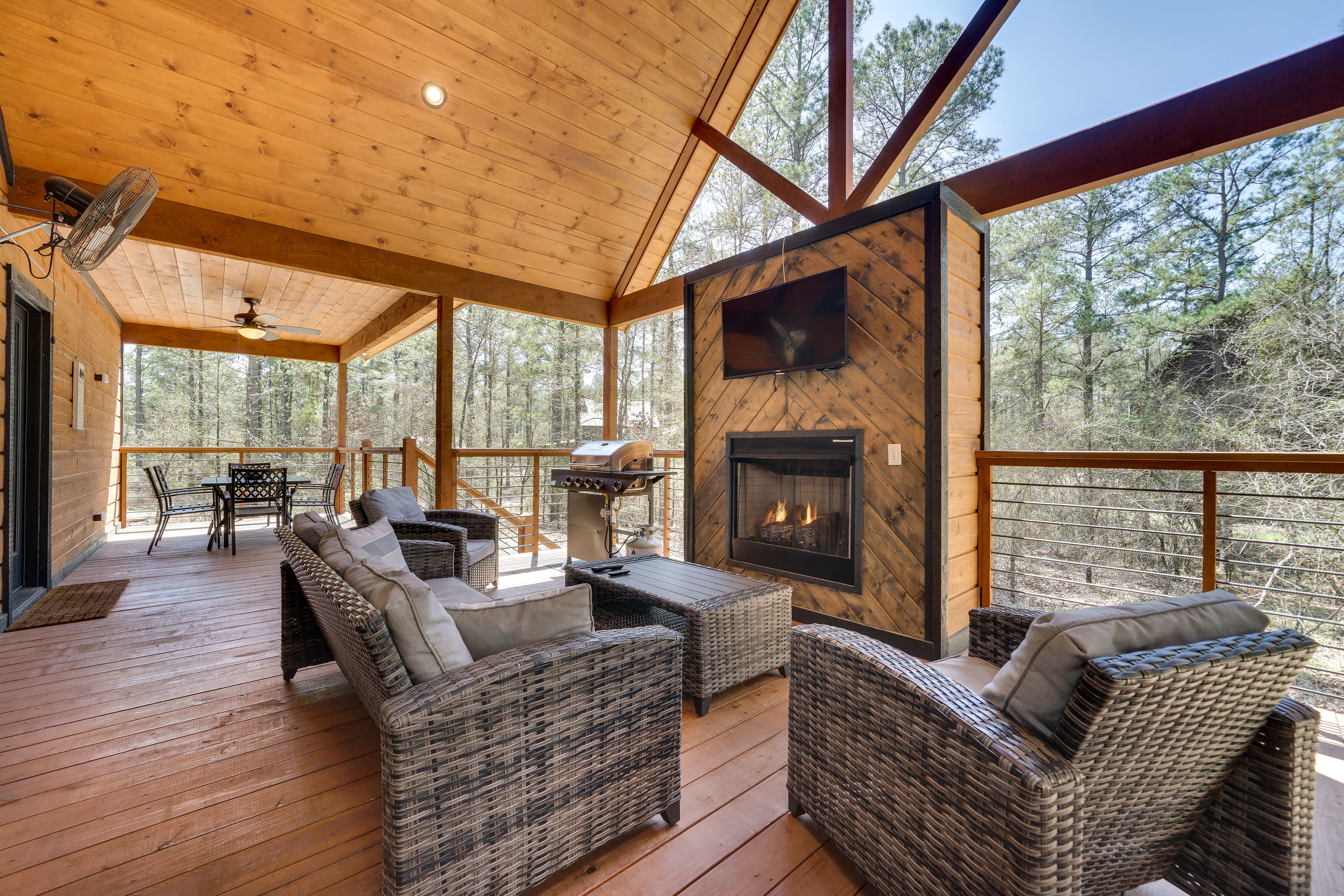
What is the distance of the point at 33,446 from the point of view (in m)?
3.77

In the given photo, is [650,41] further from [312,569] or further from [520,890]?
[520,890]

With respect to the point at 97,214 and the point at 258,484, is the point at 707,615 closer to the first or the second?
the point at 97,214

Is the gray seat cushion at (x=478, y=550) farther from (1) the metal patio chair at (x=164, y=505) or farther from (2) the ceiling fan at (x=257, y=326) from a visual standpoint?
(1) the metal patio chair at (x=164, y=505)

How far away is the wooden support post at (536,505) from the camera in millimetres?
4852

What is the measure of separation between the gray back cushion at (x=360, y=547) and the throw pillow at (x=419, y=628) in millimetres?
361

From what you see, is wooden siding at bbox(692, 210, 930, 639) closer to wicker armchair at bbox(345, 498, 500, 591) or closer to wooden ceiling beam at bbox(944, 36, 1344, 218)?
wooden ceiling beam at bbox(944, 36, 1344, 218)

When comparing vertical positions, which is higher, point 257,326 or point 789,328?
point 257,326

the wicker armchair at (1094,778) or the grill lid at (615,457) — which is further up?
the grill lid at (615,457)

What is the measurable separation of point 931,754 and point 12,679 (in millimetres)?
3820

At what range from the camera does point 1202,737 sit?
101 cm

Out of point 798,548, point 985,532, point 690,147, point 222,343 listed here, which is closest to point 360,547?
point 798,548

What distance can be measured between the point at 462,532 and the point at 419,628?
208 cm

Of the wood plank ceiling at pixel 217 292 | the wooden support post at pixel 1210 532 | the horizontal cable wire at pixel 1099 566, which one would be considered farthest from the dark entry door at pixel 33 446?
the wooden support post at pixel 1210 532

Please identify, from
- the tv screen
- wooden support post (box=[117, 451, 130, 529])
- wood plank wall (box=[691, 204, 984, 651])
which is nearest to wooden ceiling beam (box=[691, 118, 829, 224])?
wood plank wall (box=[691, 204, 984, 651])
